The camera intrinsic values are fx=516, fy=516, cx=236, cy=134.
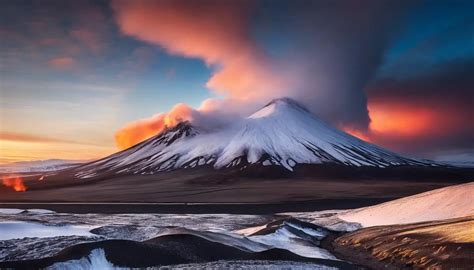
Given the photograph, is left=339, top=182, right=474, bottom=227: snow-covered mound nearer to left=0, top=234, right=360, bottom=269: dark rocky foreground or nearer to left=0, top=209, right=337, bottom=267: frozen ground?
left=0, top=209, right=337, bottom=267: frozen ground

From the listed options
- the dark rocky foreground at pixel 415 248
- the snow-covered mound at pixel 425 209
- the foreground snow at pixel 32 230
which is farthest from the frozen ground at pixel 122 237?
the snow-covered mound at pixel 425 209

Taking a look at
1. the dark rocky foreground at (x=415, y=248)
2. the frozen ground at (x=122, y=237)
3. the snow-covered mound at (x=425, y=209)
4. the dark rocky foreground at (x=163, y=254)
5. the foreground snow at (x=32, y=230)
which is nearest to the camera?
the dark rocky foreground at (x=163, y=254)

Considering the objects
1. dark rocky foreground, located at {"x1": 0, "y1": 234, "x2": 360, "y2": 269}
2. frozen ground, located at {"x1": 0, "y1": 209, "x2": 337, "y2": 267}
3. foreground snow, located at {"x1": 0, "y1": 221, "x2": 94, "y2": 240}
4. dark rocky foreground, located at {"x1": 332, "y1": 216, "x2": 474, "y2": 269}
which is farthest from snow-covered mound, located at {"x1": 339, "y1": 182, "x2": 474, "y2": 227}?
foreground snow, located at {"x1": 0, "y1": 221, "x2": 94, "y2": 240}

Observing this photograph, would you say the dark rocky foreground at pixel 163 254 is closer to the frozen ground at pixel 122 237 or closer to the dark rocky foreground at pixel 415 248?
the frozen ground at pixel 122 237

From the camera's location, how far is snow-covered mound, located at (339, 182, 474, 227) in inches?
2200

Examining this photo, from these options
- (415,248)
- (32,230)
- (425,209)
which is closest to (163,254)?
(415,248)

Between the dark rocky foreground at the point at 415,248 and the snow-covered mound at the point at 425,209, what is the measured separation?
1222 centimetres

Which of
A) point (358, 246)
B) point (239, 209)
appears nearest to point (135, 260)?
point (358, 246)

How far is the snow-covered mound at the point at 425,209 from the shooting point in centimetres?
5588

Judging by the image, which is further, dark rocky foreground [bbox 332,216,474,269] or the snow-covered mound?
the snow-covered mound

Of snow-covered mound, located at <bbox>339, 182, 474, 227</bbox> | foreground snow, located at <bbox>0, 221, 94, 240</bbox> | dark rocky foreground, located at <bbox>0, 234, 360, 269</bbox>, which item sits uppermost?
snow-covered mound, located at <bbox>339, 182, 474, 227</bbox>

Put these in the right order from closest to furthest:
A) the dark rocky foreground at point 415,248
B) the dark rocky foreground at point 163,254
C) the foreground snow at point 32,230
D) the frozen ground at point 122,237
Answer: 1. the dark rocky foreground at point 163,254
2. the dark rocky foreground at point 415,248
3. the frozen ground at point 122,237
4. the foreground snow at point 32,230

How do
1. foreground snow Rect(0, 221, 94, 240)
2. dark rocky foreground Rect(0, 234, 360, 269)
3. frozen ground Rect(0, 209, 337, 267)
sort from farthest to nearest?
1. foreground snow Rect(0, 221, 94, 240)
2. frozen ground Rect(0, 209, 337, 267)
3. dark rocky foreground Rect(0, 234, 360, 269)

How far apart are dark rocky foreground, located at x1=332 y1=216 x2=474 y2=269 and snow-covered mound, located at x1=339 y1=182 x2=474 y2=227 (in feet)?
40.1
